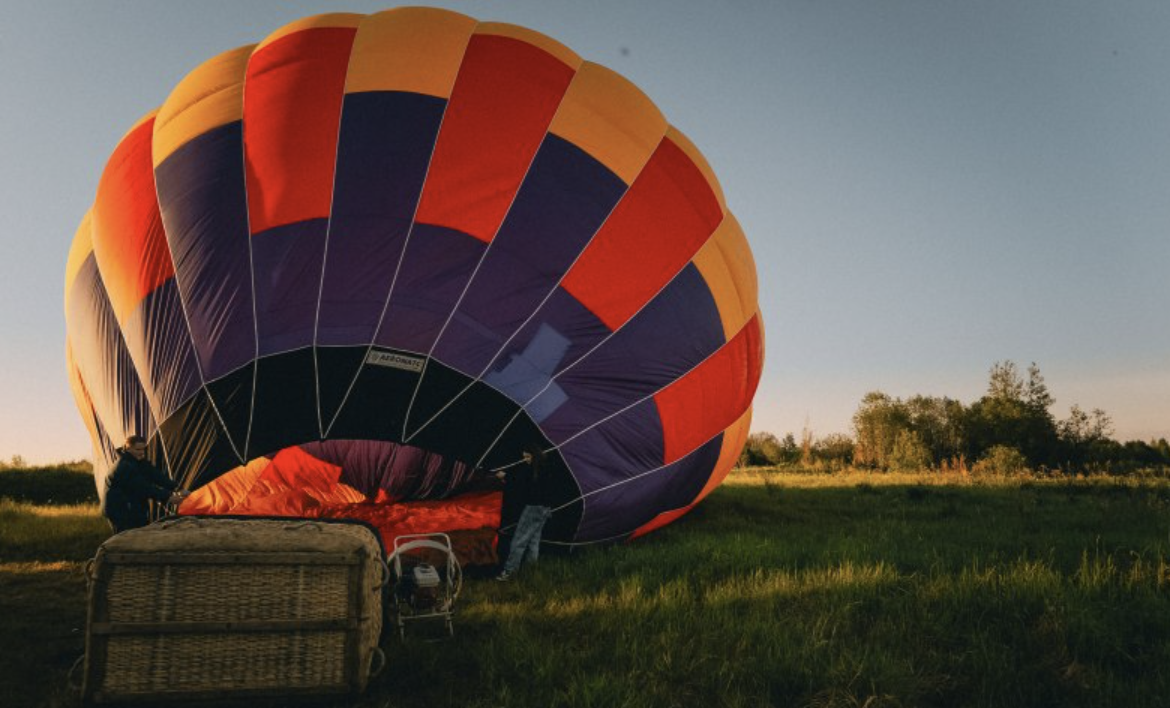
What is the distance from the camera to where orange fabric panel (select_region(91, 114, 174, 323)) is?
443cm

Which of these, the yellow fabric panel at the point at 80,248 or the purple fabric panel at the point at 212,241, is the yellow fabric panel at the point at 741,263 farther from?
the yellow fabric panel at the point at 80,248

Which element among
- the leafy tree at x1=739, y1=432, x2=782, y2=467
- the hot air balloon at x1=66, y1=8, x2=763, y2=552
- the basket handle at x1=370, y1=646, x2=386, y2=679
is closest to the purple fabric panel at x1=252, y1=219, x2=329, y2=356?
the hot air balloon at x1=66, y1=8, x2=763, y2=552

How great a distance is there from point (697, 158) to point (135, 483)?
16.0 ft

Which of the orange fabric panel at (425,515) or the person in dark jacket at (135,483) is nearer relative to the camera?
the person in dark jacket at (135,483)

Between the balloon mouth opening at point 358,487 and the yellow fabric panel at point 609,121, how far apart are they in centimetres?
342

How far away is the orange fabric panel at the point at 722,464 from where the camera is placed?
571cm

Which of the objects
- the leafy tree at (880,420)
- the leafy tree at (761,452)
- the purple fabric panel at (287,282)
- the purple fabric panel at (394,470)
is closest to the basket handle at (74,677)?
the purple fabric panel at (287,282)

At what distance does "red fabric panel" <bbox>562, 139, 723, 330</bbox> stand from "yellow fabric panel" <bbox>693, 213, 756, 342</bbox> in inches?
4.7

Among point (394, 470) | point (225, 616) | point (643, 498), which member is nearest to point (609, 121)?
point (643, 498)

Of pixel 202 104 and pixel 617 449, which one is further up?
pixel 202 104

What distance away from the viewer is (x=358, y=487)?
28.2 ft

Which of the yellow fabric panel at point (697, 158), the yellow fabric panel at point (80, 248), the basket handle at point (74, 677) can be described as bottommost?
the basket handle at point (74, 677)

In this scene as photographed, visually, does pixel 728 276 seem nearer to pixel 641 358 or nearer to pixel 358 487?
pixel 641 358

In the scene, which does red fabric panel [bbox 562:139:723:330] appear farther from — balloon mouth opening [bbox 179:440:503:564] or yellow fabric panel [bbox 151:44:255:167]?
yellow fabric panel [bbox 151:44:255:167]
